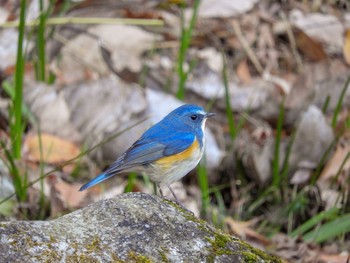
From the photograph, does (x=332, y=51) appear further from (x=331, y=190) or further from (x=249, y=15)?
(x=331, y=190)

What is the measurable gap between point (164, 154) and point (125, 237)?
127 cm

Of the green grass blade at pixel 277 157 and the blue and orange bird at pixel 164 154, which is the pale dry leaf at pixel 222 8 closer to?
the green grass blade at pixel 277 157

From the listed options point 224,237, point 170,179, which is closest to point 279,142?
point 170,179

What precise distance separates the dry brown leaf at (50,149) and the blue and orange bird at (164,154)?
1.50 m

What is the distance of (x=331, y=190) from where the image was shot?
534cm

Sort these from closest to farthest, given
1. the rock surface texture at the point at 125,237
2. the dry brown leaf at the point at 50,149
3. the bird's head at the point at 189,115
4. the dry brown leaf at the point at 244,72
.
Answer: the rock surface texture at the point at 125,237
the bird's head at the point at 189,115
the dry brown leaf at the point at 50,149
the dry brown leaf at the point at 244,72

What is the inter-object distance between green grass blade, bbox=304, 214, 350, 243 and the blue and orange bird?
1205 mm

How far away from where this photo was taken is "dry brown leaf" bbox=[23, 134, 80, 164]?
5301 millimetres

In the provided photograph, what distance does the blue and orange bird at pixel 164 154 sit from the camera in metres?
3.81

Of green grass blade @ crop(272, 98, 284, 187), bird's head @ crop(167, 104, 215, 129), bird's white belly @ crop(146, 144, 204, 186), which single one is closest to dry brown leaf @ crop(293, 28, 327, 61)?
green grass blade @ crop(272, 98, 284, 187)

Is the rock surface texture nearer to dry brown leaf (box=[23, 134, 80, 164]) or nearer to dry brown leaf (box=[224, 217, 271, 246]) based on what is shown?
dry brown leaf (box=[224, 217, 271, 246])

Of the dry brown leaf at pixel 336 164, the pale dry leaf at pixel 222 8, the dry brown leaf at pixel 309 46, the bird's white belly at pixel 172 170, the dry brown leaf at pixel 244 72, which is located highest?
the pale dry leaf at pixel 222 8

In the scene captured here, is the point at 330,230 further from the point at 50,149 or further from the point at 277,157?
the point at 50,149

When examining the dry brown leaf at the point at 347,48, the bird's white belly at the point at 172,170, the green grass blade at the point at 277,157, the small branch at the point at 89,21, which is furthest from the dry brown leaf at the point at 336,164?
the small branch at the point at 89,21
